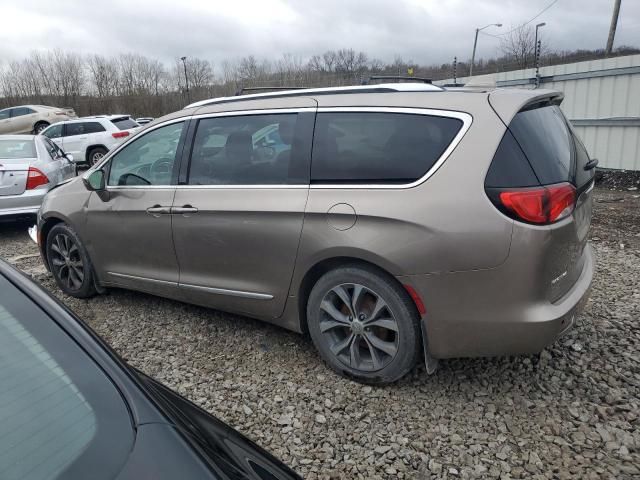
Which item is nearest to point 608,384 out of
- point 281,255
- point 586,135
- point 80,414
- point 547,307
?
point 547,307

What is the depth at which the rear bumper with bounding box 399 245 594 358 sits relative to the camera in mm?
2494

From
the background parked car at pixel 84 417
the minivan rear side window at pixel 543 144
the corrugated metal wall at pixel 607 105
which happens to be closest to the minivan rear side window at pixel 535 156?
the minivan rear side window at pixel 543 144

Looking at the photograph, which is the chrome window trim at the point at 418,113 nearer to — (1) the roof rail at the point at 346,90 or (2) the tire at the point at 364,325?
(1) the roof rail at the point at 346,90

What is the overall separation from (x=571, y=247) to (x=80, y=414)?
2.47 meters

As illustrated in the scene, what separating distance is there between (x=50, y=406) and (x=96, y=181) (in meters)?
3.17

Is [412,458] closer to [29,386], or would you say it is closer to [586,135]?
[29,386]

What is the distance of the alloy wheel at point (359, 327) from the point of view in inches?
112

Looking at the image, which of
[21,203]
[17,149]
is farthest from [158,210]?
[17,149]

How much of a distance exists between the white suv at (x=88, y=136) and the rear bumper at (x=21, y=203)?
9.31m

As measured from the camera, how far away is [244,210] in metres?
3.20

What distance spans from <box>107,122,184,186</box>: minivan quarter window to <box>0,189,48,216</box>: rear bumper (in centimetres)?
370

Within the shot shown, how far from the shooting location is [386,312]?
2.84 metres

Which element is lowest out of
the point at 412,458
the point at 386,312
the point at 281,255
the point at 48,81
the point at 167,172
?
the point at 412,458

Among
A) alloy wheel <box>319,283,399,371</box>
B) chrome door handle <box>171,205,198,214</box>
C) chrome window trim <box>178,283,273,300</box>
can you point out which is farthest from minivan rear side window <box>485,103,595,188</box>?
chrome door handle <box>171,205,198,214</box>
